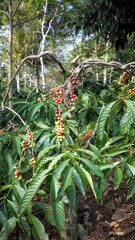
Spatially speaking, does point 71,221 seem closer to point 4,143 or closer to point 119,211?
point 119,211

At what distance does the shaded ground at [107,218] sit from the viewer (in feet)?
4.59

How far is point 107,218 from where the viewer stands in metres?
1.62

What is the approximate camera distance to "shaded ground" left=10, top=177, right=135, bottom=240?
A: 1.40 meters

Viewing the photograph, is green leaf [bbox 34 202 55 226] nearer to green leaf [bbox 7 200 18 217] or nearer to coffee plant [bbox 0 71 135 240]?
Result: coffee plant [bbox 0 71 135 240]

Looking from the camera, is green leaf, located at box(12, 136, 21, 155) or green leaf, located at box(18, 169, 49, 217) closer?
green leaf, located at box(18, 169, 49, 217)

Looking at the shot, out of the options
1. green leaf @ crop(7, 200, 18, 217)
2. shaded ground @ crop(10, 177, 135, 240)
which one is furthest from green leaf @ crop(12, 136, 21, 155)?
shaded ground @ crop(10, 177, 135, 240)

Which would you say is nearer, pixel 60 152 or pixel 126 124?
pixel 126 124

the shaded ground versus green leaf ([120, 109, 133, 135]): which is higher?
green leaf ([120, 109, 133, 135])

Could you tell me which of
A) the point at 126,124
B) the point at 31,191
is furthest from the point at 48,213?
the point at 126,124

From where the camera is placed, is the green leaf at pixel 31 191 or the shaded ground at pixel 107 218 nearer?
the green leaf at pixel 31 191

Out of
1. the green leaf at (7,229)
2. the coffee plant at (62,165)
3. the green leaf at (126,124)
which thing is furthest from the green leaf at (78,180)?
the green leaf at (7,229)

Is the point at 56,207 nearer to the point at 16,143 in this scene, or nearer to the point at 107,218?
the point at 16,143

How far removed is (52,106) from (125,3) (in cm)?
307

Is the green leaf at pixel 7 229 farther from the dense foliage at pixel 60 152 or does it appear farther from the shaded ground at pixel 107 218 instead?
the shaded ground at pixel 107 218
